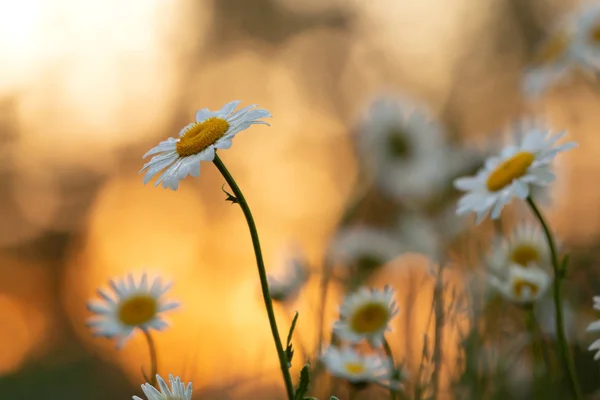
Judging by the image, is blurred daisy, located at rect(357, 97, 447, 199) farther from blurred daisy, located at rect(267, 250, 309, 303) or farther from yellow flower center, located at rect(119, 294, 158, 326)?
yellow flower center, located at rect(119, 294, 158, 326)

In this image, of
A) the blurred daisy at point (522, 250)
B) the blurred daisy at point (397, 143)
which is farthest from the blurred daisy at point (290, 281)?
the blurred daisy at point (397, 143)

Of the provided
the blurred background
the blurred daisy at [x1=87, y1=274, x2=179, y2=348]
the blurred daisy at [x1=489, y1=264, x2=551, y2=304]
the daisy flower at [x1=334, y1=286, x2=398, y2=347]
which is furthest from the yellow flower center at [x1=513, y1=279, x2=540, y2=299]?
the blurred background

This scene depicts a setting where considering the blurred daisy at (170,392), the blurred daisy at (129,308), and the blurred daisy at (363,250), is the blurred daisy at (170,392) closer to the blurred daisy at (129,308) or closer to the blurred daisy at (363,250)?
the blurred daisy at (129,308)

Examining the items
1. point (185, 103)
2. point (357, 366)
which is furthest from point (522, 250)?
point (185, 103)

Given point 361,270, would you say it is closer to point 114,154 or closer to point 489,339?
point 489,339

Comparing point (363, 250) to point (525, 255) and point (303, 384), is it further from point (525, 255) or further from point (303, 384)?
point (303, 384)
